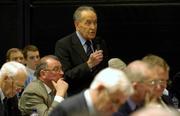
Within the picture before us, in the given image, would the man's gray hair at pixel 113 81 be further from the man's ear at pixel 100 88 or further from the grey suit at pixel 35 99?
the grey suit at pixel 35 99

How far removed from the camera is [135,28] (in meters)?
9.91

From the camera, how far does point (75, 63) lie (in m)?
6.70

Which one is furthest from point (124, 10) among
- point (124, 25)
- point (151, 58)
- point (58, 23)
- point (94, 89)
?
point (94, 89)

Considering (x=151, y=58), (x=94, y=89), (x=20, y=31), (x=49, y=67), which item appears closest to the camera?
(x=94, y=89)

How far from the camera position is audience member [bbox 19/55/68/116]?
6.58 m

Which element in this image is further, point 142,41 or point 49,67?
point 142,41

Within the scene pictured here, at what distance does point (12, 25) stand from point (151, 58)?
4569mm

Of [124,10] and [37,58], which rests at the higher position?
[124,10]

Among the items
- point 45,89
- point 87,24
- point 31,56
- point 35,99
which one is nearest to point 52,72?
point 45,89

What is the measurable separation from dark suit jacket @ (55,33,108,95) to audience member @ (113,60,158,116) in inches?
47.6

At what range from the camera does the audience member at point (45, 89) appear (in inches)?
259

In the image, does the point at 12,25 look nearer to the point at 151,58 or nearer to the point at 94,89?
the point at 151,58

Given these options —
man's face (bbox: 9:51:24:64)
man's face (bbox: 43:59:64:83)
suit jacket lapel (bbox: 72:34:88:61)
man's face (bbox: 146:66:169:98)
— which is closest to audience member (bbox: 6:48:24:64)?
man's face (bbox: 9:51:24:64)

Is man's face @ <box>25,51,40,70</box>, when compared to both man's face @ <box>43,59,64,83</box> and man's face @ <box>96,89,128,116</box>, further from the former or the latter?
man's face @ <box>96,89,128,116</box>
